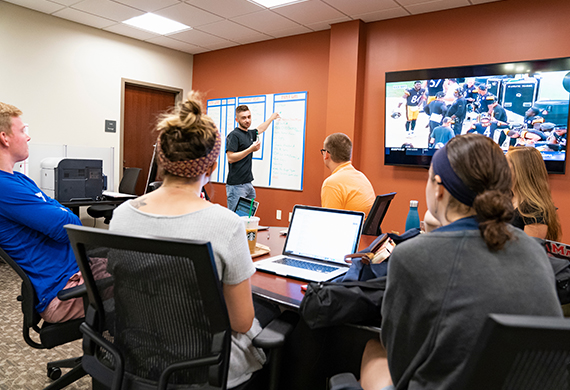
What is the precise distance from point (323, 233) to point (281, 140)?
138 inches

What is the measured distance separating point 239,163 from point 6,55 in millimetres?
2815

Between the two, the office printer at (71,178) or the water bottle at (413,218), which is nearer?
the water bottle at (413,218)

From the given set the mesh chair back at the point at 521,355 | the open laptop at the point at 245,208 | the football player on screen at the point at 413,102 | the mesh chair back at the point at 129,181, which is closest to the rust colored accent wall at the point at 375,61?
the football player on screen at the point at 413,102

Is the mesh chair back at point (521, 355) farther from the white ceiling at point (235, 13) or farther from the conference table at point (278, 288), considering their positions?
the white ceiling at point (235, 13)

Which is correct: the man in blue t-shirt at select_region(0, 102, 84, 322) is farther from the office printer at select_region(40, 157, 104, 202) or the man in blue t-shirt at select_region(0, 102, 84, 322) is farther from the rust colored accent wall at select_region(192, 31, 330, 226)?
the rust colored accent wall at select_region(192, 31, 330, 226)

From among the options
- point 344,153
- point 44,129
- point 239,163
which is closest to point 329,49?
point 239,163

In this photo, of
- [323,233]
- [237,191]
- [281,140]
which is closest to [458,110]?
[281,140]

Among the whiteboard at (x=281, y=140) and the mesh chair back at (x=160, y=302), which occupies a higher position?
the whiteboard at (x=281, y=140)

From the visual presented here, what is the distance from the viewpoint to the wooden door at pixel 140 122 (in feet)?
18.7

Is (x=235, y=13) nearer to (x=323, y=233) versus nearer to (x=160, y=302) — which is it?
(x=323, y=233)

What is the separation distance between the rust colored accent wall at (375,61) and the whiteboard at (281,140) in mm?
98

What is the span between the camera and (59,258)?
1.71m

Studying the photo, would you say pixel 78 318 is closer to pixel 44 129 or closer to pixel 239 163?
pixel 239 163

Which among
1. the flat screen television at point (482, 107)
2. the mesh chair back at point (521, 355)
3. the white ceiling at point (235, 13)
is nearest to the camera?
the mesh chair back at point (521, 355)
